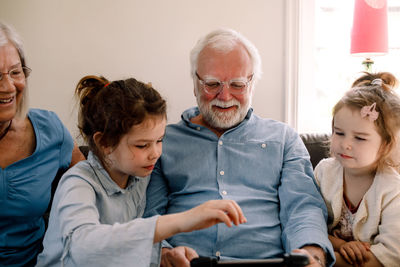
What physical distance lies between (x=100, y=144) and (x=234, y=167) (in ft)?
1.97

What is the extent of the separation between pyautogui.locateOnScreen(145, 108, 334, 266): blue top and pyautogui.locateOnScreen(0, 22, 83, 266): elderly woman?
445mm

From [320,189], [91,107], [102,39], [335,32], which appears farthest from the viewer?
[335,32]

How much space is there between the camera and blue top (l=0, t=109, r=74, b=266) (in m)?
1.47

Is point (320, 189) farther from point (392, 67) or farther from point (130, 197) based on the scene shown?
point (392, 67)

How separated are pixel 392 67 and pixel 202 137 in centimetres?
190

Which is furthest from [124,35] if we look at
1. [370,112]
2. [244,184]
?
[370,112]

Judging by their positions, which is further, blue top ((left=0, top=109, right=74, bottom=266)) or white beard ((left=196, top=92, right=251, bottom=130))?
white beard ((left=196, top=92, right=251, bottom=130))

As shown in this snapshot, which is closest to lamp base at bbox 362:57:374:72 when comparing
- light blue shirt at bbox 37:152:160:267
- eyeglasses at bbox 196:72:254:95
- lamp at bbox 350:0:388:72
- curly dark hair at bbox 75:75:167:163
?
lamp at bbox 350:0:388:72

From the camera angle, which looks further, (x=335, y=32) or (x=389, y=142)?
(x=335, y=32)

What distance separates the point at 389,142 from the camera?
143cm

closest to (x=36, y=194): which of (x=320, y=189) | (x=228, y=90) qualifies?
(x=228, y=90)

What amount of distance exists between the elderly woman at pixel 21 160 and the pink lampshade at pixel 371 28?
1.83 metres

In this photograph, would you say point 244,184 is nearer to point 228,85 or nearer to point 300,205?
point 300,205

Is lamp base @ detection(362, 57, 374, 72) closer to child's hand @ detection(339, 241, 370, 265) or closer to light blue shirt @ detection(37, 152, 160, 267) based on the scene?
child's hand @ detection(339, 241, 370, 265)
